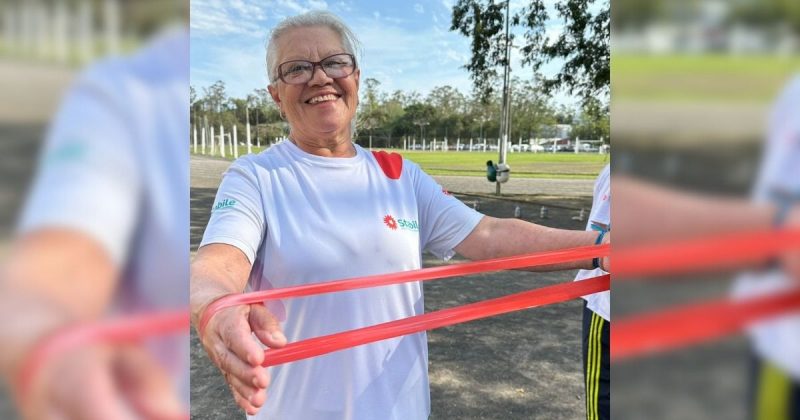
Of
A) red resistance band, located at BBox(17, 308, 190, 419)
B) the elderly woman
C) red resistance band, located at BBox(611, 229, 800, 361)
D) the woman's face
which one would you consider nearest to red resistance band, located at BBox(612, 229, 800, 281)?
red resistance band, located at BBox(611, 229, 800, 361)

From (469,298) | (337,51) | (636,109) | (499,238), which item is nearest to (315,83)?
(337,51)

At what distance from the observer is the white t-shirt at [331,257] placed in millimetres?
905

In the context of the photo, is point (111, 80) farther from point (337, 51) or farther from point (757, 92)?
point (337, 51)

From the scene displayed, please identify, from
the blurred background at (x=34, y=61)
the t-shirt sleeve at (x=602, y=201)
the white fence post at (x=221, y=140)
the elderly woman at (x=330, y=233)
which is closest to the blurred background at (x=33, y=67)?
the blurred background at (x=34, y=61)

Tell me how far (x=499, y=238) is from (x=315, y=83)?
1.59ft

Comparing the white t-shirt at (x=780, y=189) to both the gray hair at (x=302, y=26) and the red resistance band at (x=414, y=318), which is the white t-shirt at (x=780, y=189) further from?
the gray hair at (x=302, y=26)

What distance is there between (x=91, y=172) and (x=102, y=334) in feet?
0.25

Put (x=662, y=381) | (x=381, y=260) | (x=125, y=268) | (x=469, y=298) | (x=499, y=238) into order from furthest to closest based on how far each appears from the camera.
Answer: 1. (x=469, y=298)
2. (x=499, y=238)
3. (x=381, y=260)
4. (x=662, y=381)
5. (x=125, y=268)

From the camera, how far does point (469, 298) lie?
369cm

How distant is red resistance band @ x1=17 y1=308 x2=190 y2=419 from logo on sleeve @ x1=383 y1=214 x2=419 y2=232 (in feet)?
2.34

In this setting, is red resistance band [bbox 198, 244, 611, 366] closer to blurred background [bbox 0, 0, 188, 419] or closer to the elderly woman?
the elderly woman

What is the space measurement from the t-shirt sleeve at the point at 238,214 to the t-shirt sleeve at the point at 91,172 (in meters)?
0.58

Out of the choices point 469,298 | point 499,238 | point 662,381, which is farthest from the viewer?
point 469,298

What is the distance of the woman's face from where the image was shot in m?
1.00
